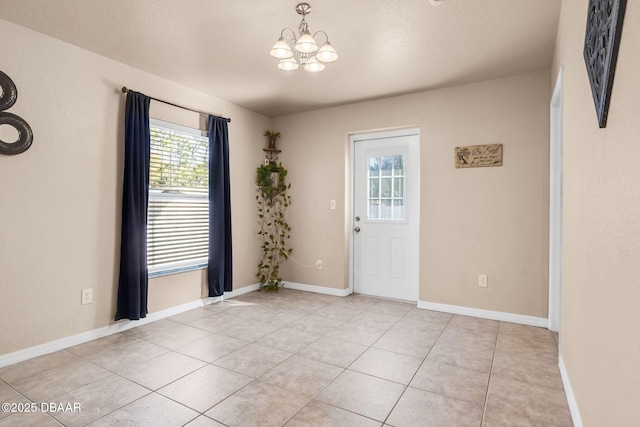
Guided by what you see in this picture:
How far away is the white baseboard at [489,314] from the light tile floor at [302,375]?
104 millimetres

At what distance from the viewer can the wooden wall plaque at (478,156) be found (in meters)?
3.55

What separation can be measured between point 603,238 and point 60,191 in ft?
11.9

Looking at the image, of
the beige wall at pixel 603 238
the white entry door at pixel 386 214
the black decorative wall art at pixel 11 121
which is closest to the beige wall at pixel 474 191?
the white entry door at pixel 386 214

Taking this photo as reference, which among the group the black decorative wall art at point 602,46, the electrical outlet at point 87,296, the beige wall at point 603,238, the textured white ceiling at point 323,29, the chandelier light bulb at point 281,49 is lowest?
the electrical outlet at point 87,296

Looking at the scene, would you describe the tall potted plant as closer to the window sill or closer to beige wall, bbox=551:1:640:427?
the window sill

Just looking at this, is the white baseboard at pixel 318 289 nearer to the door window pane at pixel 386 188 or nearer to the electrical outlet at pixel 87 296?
the door window pane at pixel 386 188

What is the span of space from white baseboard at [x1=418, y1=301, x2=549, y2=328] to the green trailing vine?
6.93 feet

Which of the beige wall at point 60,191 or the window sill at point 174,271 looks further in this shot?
the window sill at point 174,271

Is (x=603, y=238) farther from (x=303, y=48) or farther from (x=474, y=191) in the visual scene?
(x=474, y=191)

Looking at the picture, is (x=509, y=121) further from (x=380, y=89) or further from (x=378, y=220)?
(x=378, y=220)

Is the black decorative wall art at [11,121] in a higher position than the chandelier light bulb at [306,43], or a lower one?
lower

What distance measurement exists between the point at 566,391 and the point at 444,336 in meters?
1.07

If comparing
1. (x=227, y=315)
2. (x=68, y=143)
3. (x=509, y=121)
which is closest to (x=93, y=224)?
(x=68, y=143)

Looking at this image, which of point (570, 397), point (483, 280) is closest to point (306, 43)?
point (570, 397)
